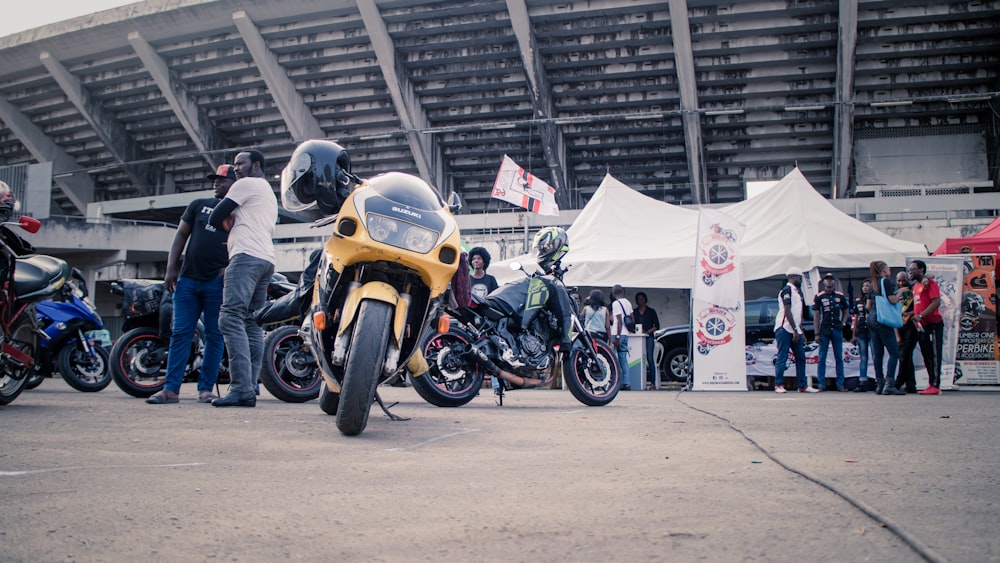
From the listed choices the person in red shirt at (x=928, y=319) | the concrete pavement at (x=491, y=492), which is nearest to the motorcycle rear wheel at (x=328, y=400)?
the concrete pavement at (x=491, y=492)

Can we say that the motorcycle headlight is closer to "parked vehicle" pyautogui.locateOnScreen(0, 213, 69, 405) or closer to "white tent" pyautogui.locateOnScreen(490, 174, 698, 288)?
"parked vehicle" pyautogui.locateOnScreen(0, 213, 69, 405)

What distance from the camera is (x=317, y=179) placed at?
434 centimetres

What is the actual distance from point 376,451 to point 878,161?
2805cm

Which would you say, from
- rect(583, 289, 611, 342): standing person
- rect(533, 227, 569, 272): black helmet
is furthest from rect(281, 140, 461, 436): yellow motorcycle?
rect(583, 289, 611, 342): standing person

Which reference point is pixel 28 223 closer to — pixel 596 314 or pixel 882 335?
pixel 596 314

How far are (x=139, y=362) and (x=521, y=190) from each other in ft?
39.5

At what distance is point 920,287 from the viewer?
991 cm

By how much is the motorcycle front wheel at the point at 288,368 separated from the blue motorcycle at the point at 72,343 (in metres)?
2.55

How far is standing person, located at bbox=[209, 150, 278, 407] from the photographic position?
563 cm

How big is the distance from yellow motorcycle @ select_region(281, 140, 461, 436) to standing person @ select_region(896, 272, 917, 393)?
7591 millimetres

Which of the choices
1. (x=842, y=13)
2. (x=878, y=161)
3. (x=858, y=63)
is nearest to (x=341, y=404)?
(x=842, y=13)

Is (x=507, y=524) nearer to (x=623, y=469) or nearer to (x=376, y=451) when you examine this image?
(x=623, y=469)

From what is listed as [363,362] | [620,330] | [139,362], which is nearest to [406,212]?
[363,362]

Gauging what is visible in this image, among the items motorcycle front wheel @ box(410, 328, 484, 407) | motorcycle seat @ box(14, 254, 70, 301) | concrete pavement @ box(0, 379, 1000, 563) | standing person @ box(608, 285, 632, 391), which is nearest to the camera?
concrete pavement @ box(0, 379, 1000, 563)
